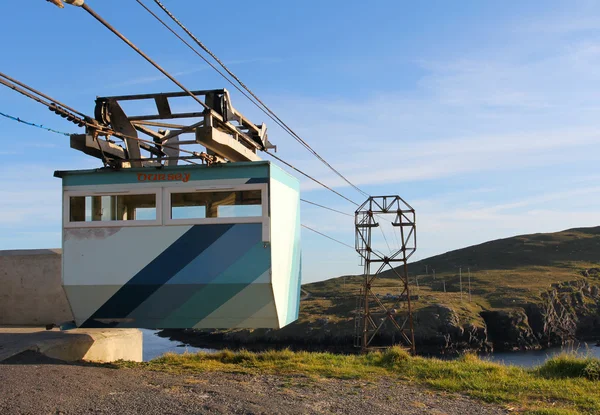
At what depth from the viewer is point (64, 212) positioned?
12680 mm

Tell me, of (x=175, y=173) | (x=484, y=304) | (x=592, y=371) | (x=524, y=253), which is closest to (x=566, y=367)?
(x=592, y=371)

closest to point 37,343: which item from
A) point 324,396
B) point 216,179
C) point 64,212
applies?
point 64,212

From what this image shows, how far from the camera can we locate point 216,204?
12.3 meters

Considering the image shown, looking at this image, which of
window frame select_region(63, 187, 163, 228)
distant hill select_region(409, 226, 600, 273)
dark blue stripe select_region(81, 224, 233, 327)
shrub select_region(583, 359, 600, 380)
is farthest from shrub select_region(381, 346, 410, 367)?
distant hill select_region(409, 226, 600, 273)

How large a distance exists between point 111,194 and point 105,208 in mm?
351

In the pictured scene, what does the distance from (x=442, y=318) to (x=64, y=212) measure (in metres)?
80.3

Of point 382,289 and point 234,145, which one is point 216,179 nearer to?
point 234,145

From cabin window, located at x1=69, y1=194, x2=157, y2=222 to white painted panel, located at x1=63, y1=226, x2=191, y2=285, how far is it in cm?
26

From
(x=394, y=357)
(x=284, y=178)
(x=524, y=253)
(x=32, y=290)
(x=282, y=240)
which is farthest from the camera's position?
(x=524, y=253)

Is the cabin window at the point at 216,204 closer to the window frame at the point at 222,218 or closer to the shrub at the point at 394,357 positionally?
the window frame at the point at 222,218

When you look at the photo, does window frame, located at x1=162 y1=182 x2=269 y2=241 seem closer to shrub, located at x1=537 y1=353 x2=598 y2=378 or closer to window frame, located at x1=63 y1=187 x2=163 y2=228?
window frame, located at x1=63 y1=187 x2=163 y2=228

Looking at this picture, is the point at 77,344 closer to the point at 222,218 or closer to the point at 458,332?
the point at 222,218

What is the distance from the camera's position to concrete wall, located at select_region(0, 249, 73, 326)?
19.3 metres

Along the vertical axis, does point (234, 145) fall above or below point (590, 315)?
above
